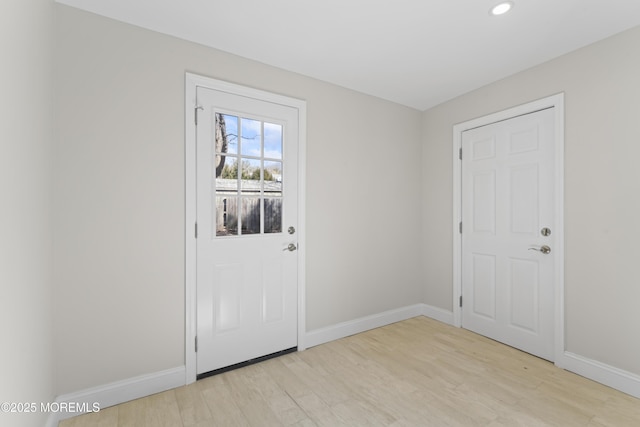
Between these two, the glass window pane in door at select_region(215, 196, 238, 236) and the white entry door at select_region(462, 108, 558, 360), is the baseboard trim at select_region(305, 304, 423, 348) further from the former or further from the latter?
the glass window pane in door at select_region(215, 196, 238, 236)

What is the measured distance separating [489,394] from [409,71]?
2.75 meters

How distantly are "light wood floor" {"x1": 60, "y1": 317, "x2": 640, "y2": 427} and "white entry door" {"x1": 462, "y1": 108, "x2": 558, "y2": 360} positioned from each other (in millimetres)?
315

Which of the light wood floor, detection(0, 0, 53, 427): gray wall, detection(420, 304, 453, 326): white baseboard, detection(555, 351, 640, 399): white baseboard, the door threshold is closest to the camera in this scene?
detection(0, 0, 53, 427): gray wall

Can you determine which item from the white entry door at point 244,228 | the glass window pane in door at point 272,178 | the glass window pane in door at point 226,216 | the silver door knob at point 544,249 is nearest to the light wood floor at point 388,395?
the white entry door at point 244,228

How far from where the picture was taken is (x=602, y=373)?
2.15 meters

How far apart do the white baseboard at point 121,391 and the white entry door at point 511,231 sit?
2.92 meters

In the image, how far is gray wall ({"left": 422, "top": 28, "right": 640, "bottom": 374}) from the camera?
80.8 inches

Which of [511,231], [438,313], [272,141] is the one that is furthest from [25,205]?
[438,313]

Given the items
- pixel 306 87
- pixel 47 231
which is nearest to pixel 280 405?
pixel 47 231

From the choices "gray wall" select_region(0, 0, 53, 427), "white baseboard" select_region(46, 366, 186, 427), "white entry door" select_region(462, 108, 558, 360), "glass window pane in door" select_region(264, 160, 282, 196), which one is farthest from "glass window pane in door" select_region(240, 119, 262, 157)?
"white entry door" select_region(462, 108, 558, 360)

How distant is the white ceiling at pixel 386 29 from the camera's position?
1.85 meters

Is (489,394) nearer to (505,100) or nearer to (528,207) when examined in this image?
(528,207)

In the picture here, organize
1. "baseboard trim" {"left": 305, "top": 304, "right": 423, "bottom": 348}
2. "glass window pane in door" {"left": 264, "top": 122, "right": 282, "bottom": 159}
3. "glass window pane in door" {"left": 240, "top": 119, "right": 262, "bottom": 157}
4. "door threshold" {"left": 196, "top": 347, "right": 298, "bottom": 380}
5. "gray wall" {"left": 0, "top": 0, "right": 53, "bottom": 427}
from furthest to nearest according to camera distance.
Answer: "baseboard trim" {"left": 305, "top": 304, "right": 423, "bottom": 348}
"glass window pane in door" {"left": 264, "top": 122, "right": 282, "bottom": 159}
"glass window pane in door" {"left": 240, "top": 119, "right": 262, "bottom": 157}
"door threshold" {"left": 196, "top": 347, "right": 298, "bottom": 380}
"gray wall" {"left": 0, "top": 0, "right": 53, "bottom": 427}

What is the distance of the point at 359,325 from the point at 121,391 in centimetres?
212
